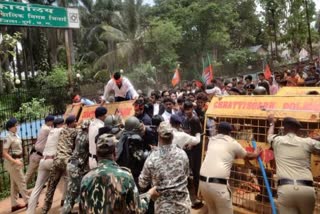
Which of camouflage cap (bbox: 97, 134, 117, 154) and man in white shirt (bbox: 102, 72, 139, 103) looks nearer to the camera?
camouflage cap (bbox: 97, 134, 117, 154)

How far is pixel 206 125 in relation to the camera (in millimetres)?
6125

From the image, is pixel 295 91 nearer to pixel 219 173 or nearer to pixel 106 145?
pixel 219 173

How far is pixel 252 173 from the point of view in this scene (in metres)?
5.48

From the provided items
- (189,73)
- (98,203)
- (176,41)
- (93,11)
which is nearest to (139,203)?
(98,203)

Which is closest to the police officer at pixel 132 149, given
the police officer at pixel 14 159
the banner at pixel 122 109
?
the banner at pixel 122 109

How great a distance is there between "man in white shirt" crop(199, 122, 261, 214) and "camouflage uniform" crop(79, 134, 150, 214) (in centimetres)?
185

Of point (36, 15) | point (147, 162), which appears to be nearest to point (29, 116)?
point (36, 15)

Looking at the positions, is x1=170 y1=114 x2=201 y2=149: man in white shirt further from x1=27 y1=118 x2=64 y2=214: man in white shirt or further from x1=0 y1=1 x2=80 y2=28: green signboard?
x1=0 y1=1 x2=80 y2=28: green signboard

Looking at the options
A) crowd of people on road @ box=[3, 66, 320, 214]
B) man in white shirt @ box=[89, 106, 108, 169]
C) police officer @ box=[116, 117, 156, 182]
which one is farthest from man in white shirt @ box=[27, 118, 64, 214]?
police officer @ box=[116, 117, 156, 182]

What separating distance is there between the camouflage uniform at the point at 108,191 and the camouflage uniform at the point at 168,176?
108 centimetres

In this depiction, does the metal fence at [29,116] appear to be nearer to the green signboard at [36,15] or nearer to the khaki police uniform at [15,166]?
the khaki police uniform at [15,166]

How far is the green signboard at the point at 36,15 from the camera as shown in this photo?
38.3 feet

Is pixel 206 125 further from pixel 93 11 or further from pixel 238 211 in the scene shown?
pixel 93 11

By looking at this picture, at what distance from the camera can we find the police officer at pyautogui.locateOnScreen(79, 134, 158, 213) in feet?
9.73
